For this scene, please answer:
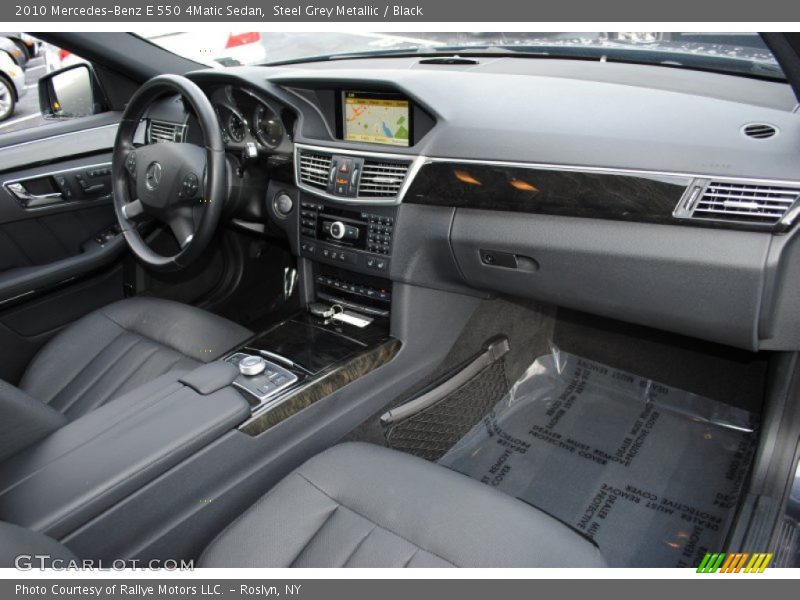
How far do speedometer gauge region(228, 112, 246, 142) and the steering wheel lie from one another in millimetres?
158

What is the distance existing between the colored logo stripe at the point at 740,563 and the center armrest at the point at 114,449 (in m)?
1.06

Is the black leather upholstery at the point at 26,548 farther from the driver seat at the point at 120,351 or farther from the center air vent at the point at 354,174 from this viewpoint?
the center air vent at the point at 354,174

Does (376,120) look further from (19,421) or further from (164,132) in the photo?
(19,421)

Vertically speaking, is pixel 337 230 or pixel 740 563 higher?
pixel 337 230

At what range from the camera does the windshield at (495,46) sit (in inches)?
63.0

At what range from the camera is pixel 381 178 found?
176 cm

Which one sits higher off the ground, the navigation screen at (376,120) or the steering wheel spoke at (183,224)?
the navigation screen at (376,120)

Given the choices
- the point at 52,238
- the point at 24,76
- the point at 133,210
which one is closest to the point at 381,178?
the point at 133,210

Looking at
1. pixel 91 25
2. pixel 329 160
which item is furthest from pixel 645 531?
pixel 91 25

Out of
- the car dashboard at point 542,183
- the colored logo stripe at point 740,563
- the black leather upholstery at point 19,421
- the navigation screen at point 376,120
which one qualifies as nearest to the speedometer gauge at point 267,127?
the car dashboard at point 542,183

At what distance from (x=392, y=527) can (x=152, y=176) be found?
1.27 m

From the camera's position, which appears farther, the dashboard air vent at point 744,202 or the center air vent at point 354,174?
the center air vent at point 354,174

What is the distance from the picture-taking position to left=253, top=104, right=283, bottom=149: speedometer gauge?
2035 mm

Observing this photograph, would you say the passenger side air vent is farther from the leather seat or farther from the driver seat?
the driver seat
